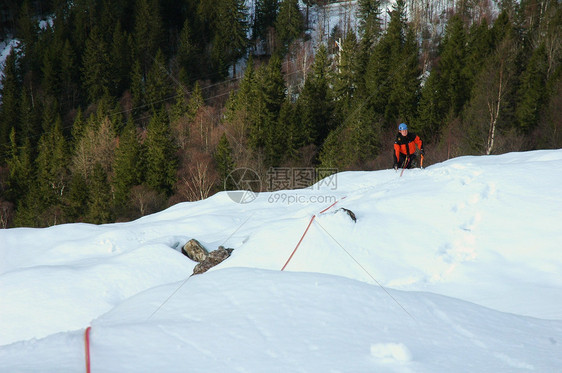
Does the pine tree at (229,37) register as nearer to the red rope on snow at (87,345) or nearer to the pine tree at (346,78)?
the pine tree at (346,78)

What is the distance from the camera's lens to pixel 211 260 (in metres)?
8.17

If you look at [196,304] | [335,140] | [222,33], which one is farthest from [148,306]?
[222,33]

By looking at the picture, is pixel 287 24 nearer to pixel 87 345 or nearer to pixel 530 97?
pixel 530 97

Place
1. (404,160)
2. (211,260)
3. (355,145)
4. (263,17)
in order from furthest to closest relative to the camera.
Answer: (263,17) < (355,145) < (404,160) < (211,260)

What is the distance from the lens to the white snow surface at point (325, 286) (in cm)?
331

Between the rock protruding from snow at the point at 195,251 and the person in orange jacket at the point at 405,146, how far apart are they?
6725 millimetres

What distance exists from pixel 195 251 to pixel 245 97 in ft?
139

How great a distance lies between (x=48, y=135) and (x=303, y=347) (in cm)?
6389

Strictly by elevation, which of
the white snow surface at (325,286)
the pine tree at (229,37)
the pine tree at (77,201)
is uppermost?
the pine tree at (229,37)

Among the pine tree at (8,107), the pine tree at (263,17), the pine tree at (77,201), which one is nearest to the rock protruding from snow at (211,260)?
the pine tree at (77,201)

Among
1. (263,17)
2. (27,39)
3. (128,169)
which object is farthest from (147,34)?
(128,169)

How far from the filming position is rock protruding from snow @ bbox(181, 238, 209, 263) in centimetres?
884

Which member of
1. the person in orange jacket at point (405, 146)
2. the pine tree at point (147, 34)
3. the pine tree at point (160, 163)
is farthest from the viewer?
the pine tree at point (147, 34)

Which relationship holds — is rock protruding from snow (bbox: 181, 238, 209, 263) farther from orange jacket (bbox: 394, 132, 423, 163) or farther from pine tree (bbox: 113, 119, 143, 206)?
pine tree (bbox: 113, 119, 143, 206)
